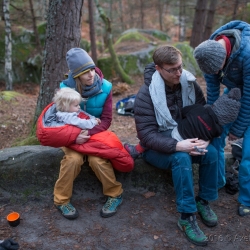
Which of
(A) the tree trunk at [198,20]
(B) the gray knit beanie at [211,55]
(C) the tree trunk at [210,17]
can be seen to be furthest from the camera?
(C) the tree trunk at [210,17]

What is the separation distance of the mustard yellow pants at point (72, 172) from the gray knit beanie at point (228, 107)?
1165mm

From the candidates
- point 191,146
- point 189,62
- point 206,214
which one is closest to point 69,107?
point 191,146

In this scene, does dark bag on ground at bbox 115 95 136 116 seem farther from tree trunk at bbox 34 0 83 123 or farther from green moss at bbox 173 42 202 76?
green moss at bbox 173 42 202 76

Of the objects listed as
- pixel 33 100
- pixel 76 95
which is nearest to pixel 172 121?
pixel 76 95

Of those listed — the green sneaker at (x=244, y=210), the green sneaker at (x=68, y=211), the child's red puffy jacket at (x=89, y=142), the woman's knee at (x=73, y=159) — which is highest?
the child's red puffy jacket at (x=89, y=142)

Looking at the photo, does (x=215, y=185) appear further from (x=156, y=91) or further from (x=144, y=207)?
(x=156, y=91)

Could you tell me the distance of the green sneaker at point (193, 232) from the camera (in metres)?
2.47

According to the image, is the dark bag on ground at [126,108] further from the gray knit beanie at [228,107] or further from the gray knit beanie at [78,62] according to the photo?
the gray knit beanie at [228,107]

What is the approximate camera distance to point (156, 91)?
2.58 m

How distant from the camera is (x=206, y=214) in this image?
275 centimetres

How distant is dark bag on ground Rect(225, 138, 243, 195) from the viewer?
126 inches

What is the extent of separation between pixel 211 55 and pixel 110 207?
177 cm

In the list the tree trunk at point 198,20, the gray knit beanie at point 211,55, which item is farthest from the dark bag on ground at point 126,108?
the tree trunk at point 198,20

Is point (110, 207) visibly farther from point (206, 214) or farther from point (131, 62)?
point (131, 62)
